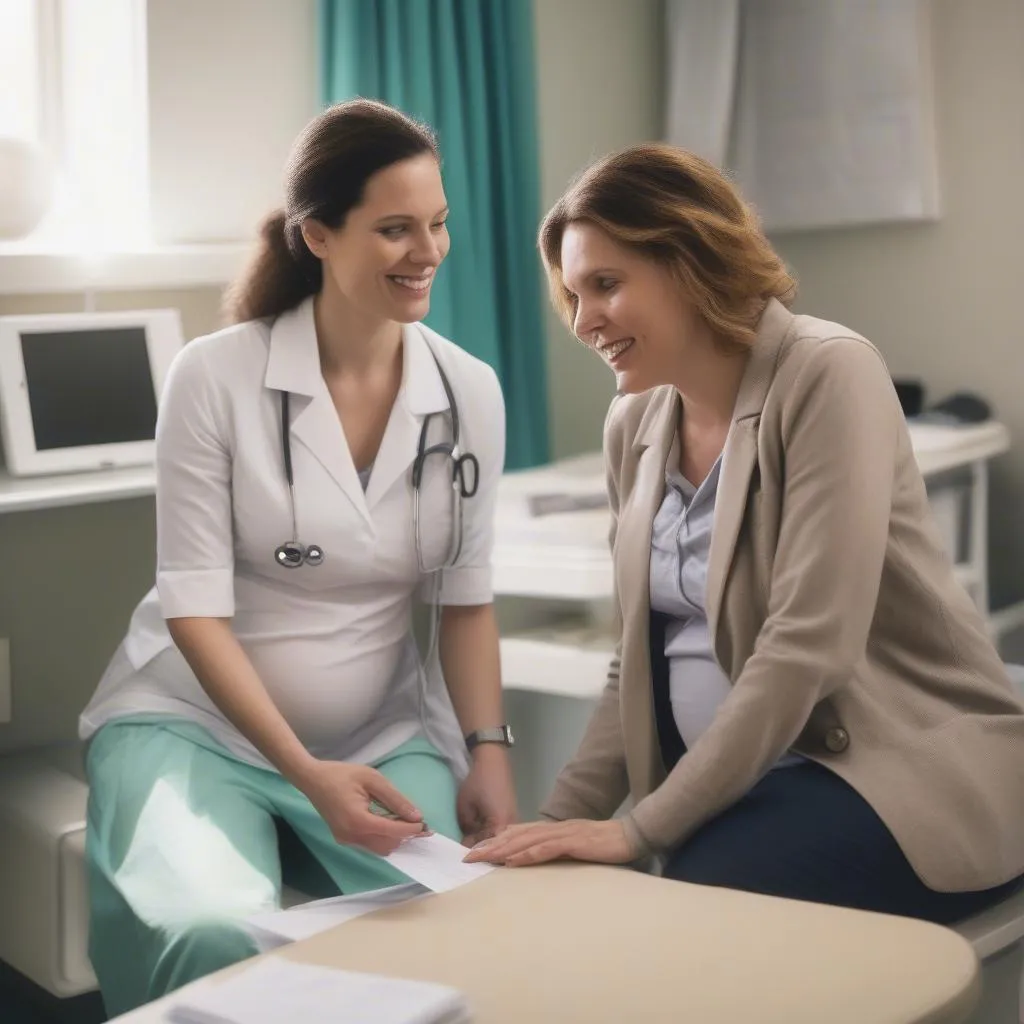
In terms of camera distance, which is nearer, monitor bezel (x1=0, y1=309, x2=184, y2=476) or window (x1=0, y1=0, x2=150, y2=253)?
monitor bezel (x1=0, y1=309, x2=184, y2=476)

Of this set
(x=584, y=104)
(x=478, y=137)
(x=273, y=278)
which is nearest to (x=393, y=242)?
(x=273, y=278)

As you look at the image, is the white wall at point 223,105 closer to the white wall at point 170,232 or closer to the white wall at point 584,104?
the white wall at point 170,232

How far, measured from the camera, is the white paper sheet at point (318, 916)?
3.72ft

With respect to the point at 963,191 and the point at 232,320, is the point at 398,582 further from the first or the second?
the point at 963,191

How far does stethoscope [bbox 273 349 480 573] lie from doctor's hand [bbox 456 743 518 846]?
9.5 inches

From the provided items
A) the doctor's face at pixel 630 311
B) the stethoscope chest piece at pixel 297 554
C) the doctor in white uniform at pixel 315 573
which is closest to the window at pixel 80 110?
the doctor in white uniform at pixel 315 573

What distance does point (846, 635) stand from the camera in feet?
4.58

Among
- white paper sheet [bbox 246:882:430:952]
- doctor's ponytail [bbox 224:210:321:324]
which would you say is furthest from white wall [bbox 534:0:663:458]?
white paper sheet [bbox 246:882:430:952]

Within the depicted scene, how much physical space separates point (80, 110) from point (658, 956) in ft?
6.65

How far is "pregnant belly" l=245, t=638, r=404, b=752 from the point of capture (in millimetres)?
1773

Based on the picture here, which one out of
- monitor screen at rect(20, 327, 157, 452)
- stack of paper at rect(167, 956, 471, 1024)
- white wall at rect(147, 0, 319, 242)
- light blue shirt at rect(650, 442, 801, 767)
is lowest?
stack of paper at rect(167, 956, 471, 1024)

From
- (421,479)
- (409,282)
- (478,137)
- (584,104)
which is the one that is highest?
(584,104)

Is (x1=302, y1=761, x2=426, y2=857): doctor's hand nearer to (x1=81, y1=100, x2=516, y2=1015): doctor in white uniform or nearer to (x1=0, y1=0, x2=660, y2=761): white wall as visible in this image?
(x1=81, y1=100, x2=516, y2=1015): doctor in white uniform

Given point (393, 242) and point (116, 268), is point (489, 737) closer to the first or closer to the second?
point (393, 242)
